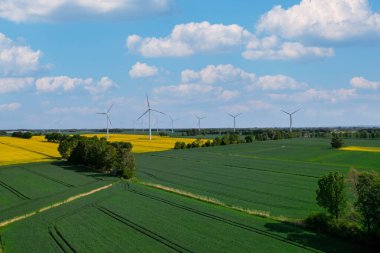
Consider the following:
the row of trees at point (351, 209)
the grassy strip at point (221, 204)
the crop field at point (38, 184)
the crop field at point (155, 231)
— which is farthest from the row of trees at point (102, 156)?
the row of trees at point (351, 209)

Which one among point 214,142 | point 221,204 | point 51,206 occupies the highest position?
point 214,142

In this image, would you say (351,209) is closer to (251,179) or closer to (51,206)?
(251,179)

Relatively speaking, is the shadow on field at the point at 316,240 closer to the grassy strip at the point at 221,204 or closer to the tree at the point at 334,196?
the grassy strip at the point at 221,204

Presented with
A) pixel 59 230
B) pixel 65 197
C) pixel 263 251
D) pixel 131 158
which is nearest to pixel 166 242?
pixel 263 251

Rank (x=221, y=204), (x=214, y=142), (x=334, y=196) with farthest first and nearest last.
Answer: (x=214, y=142) < (x=221, y=204) < (x=334, y=196)

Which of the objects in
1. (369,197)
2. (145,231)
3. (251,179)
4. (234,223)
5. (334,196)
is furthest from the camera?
(251,179)

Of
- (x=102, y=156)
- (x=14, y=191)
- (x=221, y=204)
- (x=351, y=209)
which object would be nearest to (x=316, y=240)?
Answer: (x=351, y=209)
